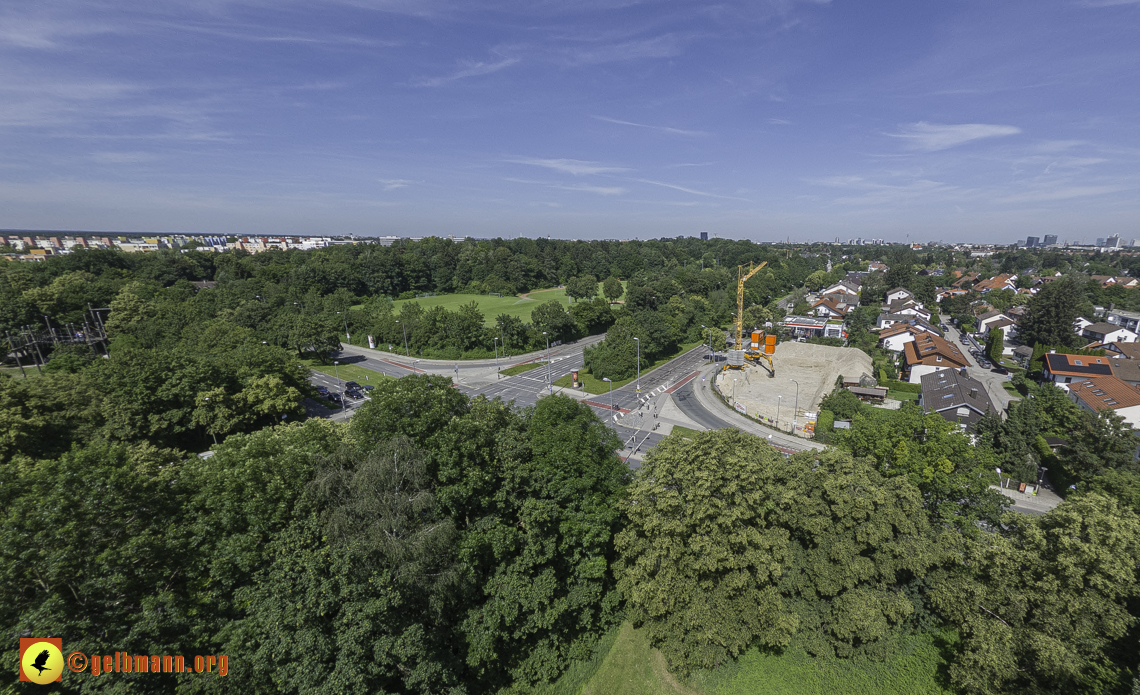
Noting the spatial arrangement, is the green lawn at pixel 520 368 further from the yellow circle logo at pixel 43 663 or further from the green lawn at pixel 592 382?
the yellow circle logo at pixel 43 663

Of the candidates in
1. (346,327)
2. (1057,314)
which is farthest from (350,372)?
(1057,314)

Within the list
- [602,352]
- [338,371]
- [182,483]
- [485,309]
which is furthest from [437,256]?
[182,483]

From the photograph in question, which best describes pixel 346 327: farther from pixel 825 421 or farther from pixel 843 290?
pixel 843 290

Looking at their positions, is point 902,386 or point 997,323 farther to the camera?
point 997,323

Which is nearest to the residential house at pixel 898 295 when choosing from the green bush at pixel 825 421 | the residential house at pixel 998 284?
the residential house at pixel 998 284

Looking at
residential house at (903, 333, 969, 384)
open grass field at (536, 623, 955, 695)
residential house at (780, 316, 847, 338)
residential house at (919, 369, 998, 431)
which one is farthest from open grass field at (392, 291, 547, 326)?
open grass field at (536, 623, 955, 695)

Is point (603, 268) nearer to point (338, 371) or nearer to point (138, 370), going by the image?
point (338, 371)
